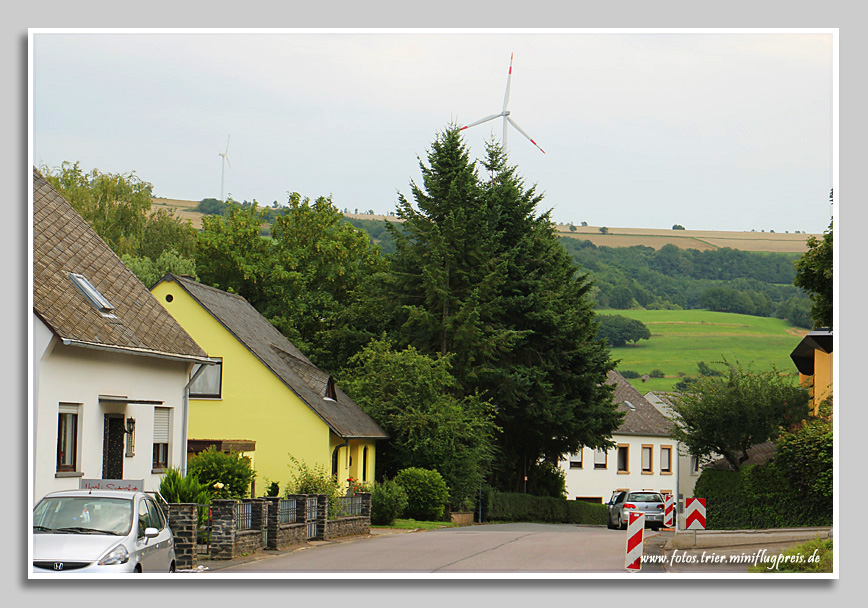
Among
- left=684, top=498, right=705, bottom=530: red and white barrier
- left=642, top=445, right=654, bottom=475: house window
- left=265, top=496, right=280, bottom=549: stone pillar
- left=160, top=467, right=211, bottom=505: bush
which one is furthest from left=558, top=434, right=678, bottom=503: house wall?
left=160, top=467, right=211, bottom=505: bush

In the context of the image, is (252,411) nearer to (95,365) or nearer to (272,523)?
(272,523)

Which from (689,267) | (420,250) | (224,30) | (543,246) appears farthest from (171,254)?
(224,30)

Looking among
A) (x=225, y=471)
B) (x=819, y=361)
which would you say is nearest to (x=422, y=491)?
(x=225, y=471)

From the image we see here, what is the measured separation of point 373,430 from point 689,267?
2421 cm

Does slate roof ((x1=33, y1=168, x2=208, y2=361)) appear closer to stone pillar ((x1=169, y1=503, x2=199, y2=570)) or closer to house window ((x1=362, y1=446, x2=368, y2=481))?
stone pillar ((x1=169, y1=503, x2=199, y2=570))

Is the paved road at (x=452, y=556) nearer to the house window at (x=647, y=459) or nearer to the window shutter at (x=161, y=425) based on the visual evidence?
the window shutter at (x=161, y=425)

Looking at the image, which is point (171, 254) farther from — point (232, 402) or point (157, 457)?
point (157, 457)

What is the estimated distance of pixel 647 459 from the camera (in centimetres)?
6675

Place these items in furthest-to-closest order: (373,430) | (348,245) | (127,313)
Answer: (348,245) → (373,430) → (127,313)

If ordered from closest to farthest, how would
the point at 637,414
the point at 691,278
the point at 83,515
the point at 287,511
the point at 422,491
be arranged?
the point at 83,515
the point at 287,511
the point at 422,491
the point at 691,278
the point at 637,414

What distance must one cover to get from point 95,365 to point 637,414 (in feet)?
166

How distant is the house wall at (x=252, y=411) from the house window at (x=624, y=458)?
114 feet

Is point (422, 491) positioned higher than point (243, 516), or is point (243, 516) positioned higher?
point (243, 516)

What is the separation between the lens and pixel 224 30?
1469 cm
